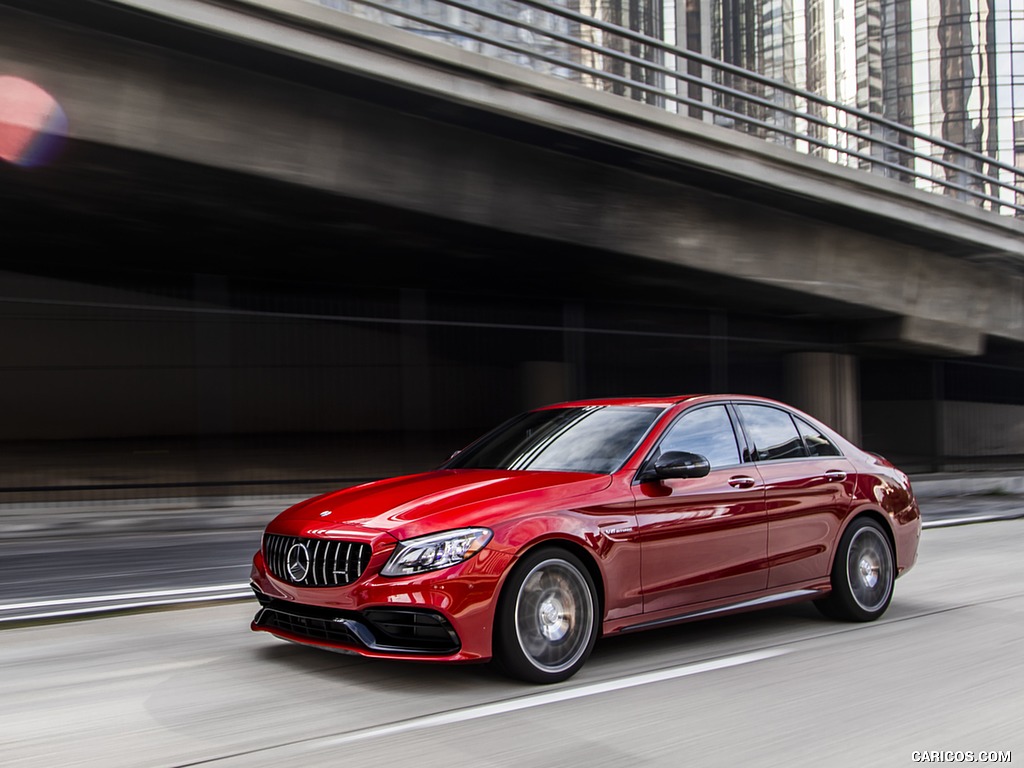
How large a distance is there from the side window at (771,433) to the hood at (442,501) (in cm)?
149

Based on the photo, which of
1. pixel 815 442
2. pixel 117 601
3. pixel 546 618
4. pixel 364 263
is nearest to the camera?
pixel 546 618

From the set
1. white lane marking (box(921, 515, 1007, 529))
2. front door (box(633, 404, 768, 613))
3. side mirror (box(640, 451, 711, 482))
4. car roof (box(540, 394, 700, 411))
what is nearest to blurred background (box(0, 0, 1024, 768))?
white lane marking (box(921, 515, 1007, 529))

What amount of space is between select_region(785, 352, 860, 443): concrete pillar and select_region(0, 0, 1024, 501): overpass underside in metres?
0.20

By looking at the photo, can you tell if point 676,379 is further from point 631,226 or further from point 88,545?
point 88,545

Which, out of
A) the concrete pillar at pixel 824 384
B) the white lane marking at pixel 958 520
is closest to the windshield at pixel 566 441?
the white lane marking at pixel 958 520

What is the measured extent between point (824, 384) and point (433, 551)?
19687 mm

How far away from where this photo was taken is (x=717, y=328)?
21469mm

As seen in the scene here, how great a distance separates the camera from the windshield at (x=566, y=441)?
623cm

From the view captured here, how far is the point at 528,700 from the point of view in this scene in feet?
16.9

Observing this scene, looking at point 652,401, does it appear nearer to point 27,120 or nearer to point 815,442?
point 815,442

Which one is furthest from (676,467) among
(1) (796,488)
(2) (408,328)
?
(2) (408,328)

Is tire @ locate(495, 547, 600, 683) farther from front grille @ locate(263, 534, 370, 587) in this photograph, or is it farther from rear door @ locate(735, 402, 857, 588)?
rear door @ locate(735, 402, 857, 588)

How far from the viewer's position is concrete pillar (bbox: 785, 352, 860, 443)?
76.8 feet

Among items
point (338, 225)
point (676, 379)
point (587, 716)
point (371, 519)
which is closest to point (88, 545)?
point (338, 225)
